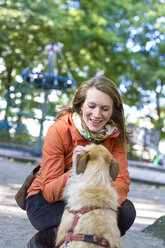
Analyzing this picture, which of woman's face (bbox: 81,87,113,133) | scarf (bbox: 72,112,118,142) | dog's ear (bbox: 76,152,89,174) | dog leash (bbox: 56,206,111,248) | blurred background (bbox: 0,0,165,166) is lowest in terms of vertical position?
dog leash (bbox: 56,206,111,248)

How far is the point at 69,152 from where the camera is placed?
376cm

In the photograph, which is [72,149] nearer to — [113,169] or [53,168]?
[53,168]

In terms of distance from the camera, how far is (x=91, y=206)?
2.87 m

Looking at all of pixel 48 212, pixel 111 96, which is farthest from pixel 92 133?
pixel 48 212

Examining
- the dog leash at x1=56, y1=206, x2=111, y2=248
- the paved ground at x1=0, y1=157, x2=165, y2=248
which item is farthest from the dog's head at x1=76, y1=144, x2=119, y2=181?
the paved ground at x1=0, y1=157, x2=165, y2=248

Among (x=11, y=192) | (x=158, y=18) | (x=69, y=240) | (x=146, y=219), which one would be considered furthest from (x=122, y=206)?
(x=158, y=18)

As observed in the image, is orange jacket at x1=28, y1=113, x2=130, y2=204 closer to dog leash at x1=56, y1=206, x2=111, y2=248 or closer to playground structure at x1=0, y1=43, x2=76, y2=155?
dog leash at x1=56, y1=206, x2=111, y2=248

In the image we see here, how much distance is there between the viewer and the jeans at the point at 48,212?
3529mm

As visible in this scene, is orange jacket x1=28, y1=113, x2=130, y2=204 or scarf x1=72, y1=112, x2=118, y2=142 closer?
orange jacket x1=28, y1=113, x2=130, y2=204

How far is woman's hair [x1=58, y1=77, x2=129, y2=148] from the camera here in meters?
3.83

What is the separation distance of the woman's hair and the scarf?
17 centimetres

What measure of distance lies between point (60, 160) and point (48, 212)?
1.68 feet

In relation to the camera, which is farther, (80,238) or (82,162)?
(82,162)

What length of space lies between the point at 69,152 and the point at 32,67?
17.9 m
